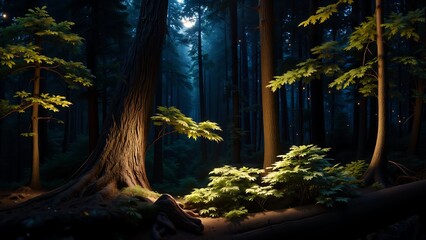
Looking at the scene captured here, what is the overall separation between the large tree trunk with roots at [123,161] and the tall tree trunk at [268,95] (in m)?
3.23

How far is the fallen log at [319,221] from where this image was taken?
542 centimetres

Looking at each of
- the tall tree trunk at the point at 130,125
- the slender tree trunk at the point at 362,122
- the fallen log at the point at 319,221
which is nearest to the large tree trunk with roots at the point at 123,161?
the tall tree trunk at the point at 130,125

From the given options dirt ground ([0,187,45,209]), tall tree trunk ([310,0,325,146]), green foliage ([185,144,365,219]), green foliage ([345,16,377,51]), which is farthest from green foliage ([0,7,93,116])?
green foliage ([345,16,377,51])

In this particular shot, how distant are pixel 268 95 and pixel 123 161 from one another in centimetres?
453

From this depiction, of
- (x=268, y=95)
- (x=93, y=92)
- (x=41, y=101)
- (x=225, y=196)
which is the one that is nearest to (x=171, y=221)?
(x=225, y=196)

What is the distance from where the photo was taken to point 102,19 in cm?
1451

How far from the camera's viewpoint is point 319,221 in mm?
5773

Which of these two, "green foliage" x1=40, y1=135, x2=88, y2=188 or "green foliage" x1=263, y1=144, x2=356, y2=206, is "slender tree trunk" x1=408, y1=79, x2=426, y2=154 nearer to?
"green foliage" x1=263, y1=144, x2=356, y2=206

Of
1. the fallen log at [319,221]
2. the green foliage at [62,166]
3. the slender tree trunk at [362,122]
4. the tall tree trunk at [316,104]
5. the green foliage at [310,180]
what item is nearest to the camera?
the fallen log at [319,221]

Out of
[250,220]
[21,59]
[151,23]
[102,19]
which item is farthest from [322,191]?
[102,19]

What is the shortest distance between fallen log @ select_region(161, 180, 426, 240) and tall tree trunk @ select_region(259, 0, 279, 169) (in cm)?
236

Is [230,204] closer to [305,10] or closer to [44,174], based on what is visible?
[44,174]

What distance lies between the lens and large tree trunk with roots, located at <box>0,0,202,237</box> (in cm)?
507

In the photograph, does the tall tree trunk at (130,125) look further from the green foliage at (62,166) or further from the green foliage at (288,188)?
the green foliage at (62,166)
